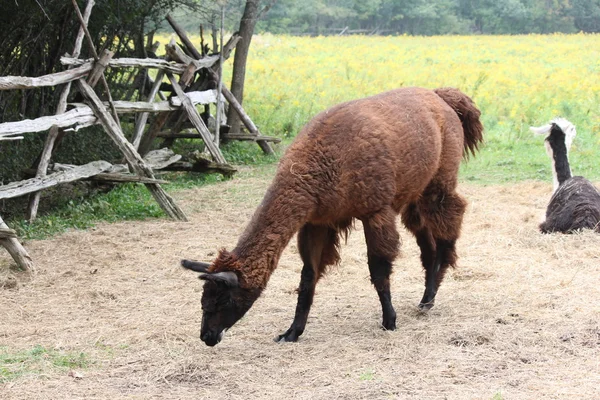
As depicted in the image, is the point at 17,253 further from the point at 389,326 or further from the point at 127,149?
the point at 389,326

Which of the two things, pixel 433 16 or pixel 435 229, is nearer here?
pixel 435 229

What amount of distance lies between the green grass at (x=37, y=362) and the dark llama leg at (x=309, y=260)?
5.19ft

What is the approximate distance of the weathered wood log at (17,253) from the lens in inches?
310

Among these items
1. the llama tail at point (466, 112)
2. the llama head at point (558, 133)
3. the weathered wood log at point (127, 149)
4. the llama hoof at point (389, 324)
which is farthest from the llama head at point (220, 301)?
the llama head at point (558, 133)

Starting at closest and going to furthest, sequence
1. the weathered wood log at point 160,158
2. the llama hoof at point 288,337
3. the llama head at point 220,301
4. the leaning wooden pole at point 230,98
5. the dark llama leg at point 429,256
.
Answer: the llama head at point 220,301, the llama hoof at point 288,337, the dark llama leg at point 429,256, the weathered wood log at point 160,158, the leaning wooden pole at point 230,98

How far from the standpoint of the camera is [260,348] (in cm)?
595

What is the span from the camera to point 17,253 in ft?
26.1

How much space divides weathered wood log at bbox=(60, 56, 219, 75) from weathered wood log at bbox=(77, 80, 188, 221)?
1.03 feet

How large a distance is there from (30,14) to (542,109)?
13139mm

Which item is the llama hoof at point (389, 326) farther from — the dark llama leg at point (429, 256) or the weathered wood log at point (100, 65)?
the weathered wood log at point (100, 65)

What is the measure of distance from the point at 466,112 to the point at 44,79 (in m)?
5.20

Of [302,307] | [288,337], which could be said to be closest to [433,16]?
[302,307]

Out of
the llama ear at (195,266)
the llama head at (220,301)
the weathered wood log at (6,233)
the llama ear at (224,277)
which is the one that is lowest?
the weathered wood log at (6,233)

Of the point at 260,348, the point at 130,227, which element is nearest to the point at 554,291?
the point at 260,348
